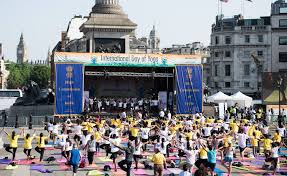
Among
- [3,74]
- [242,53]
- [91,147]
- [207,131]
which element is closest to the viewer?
[91,147]

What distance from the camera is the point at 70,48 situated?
90.1 metres

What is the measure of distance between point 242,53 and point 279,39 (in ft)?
20.7

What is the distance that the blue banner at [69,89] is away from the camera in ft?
141

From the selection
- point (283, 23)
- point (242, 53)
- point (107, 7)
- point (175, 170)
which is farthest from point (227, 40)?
point (175, 170)

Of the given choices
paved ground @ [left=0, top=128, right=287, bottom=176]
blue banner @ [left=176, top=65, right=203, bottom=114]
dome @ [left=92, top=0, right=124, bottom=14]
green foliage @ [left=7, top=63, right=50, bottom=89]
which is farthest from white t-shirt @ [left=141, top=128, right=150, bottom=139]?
green foliage @ [left=7, top=63, right=50, bottom=89]

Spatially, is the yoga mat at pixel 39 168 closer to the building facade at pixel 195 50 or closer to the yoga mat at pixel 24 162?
the yoga mat at pixel 24 162

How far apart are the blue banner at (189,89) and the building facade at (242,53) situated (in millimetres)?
35994

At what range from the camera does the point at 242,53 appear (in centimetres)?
8244

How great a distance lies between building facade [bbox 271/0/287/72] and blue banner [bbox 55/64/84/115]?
46.0 metres

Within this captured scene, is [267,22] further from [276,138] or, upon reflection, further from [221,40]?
[276,138]

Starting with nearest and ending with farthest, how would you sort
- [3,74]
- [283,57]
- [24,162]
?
[24,162], [283,57], [3,74]

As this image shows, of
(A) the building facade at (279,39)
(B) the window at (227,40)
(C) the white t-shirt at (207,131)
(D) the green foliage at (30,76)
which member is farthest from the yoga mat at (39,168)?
(D) the green foliage at (30,76)

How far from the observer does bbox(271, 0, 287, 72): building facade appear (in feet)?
263

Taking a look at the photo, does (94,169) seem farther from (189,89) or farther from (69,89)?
(189,89)
